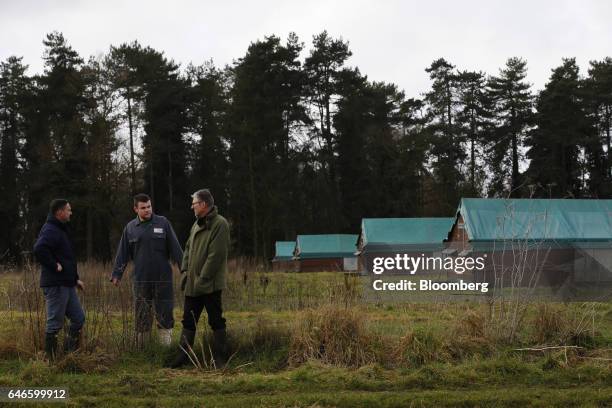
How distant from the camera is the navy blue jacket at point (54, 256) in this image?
6586 mm

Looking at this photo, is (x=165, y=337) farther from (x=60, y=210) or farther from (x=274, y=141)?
(x=274, y=141)

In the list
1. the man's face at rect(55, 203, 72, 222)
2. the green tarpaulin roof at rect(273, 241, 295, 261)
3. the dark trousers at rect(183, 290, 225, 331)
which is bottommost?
the green tarpaulin roof at rect(273, 241, 295, 261)

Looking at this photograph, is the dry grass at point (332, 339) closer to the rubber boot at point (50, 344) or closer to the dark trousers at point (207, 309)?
the dark trousers at point (207, 309)

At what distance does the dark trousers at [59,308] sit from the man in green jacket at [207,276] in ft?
3.56

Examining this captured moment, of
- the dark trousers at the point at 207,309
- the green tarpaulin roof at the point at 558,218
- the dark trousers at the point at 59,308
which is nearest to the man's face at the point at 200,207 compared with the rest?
the dark trousers at the point at 207,309

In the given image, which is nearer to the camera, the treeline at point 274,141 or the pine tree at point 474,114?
the treeline at point 274,141

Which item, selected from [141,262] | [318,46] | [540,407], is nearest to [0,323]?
[141,262]

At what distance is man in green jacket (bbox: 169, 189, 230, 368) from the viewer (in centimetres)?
648

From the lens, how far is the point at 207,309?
262 inches

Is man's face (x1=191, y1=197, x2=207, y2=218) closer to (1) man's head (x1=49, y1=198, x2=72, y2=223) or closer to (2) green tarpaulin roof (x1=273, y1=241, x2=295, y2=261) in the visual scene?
(1) man's head (x1=49, y1=198, x2=72, y2=223)

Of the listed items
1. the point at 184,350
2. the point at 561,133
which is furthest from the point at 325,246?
the point at 184,350

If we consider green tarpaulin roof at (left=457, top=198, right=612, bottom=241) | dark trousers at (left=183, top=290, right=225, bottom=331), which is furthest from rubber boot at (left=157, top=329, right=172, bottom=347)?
green tarpaulin roof at (left=457, top=198, right=612, bottom=241)

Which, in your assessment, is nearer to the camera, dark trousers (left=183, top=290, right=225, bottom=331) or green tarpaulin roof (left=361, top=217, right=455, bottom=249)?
dark trousers (left=183, top=290, right=225, bottom=331)

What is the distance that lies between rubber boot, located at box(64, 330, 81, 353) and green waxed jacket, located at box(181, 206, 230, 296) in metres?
1.19
